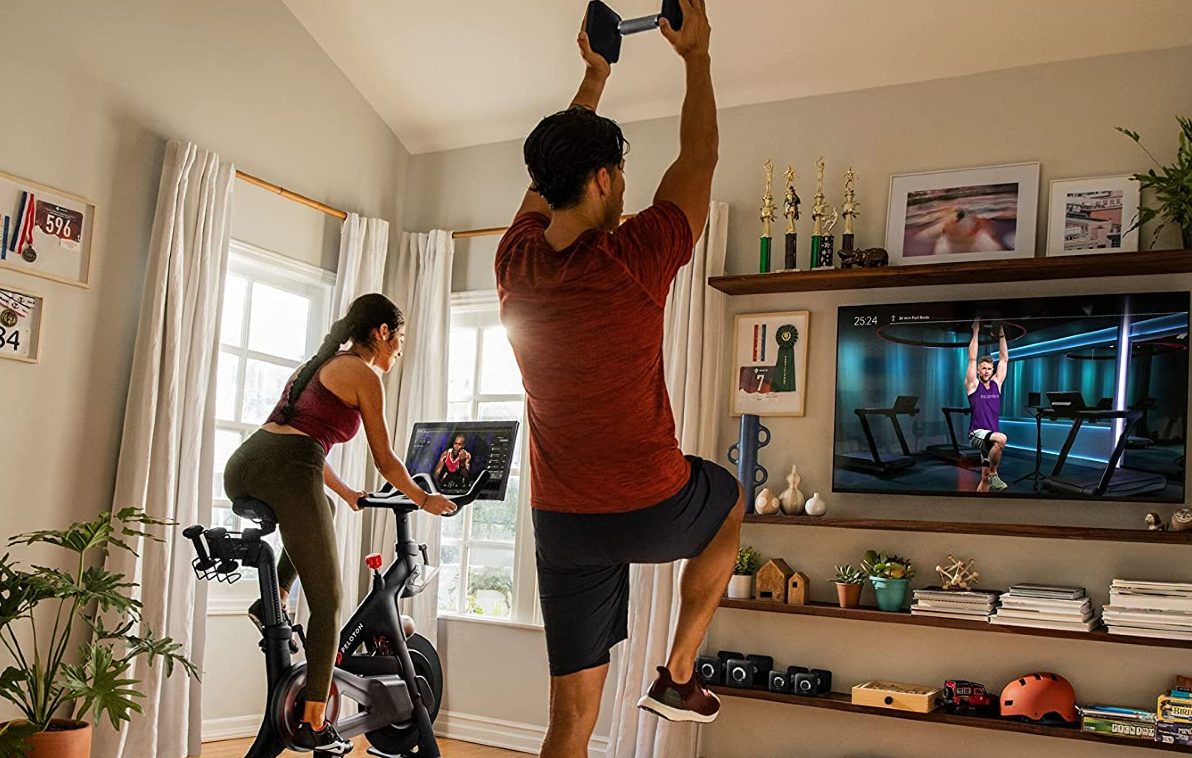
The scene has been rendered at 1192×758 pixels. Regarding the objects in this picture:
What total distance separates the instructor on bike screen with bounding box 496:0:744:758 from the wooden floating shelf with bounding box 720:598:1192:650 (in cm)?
197

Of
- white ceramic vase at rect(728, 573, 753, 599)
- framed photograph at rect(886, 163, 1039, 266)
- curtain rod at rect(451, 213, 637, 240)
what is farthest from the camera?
curtain rod at rect(451, 213, 637, 240)

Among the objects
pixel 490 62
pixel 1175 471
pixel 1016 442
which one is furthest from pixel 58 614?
pixel 1175 471

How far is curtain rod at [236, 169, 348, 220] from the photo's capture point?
4.76m

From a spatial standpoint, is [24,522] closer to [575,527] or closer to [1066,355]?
[575,527]

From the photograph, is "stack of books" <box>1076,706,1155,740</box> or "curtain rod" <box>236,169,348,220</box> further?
"curtain rod" <box>236,169,348,220</box>

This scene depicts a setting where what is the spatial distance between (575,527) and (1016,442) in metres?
2.52

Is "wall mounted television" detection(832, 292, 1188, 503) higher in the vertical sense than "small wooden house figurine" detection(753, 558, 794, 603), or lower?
higher

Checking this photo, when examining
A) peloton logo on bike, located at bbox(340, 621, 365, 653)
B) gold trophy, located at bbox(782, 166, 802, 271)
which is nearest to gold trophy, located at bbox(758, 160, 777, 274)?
gold trophy, located at bbox(782, 166, 802, 271)

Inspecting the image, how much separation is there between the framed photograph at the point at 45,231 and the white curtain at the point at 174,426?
0.85 feet

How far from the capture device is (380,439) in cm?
351

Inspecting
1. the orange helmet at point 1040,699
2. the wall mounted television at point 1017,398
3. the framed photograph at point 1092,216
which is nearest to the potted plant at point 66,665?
the wall mounted television at point 1017,398

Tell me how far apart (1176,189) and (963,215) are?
763mm

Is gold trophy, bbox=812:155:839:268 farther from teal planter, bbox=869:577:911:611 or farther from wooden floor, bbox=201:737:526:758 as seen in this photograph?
wooden floor, bbox=201:737:526:758

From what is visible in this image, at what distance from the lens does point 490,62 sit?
5.14 m
